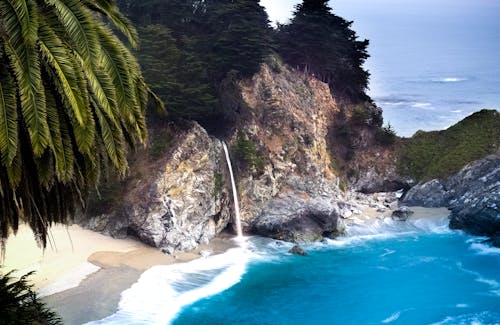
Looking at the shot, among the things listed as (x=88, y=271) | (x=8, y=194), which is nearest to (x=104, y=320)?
(x=88, y=271)

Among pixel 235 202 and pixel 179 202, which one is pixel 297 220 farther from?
pixel 179 202

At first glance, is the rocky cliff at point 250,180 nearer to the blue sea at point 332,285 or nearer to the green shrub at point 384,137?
the blue sea at point 332,285

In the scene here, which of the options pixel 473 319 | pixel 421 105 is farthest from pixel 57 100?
pixel 421 105

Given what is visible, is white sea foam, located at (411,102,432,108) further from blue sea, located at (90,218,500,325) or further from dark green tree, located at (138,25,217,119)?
dark green tree, located at (138,25,217,119)

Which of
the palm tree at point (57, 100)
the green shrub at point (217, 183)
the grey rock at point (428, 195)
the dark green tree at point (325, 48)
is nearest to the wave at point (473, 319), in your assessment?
the green shrub at point (217, 183)

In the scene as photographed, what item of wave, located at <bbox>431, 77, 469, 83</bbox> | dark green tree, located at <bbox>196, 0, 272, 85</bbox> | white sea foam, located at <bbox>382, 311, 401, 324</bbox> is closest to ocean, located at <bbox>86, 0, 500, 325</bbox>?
white sea foam, located at <bbox>382, 311, 401, 324</bbox>

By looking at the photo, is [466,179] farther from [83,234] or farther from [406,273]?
[83,234]
